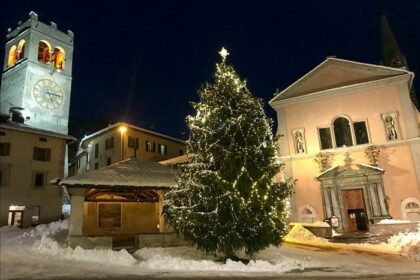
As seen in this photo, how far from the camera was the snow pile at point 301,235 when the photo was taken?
21547mm

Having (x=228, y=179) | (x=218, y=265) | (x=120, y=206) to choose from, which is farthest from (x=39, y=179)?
(x=218, y=265)

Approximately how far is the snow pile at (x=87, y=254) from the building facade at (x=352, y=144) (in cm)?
1454

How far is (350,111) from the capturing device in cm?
2589

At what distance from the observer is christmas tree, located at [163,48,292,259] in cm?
1260

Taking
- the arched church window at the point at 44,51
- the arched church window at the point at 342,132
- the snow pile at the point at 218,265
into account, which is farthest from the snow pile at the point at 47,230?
the arched church window at the point at 44,51

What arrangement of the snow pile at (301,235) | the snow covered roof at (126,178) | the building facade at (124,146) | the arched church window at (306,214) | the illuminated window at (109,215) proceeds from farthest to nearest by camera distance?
1. the building facade at (124,146)
2. the arched church window at (306,214)
3. the illuminated window at (109,215)
4. the snow pile at (301,235)
5. the snow covered roof at (126,178)

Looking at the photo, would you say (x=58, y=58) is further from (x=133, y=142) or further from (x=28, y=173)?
(x=28, y=173)

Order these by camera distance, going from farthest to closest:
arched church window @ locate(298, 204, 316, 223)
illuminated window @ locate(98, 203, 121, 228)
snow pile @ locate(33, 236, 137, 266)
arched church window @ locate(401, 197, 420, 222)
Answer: arched church window @ locate(298, 204, 316, 223), arched church window @ locate(401, 197, 420, 222), illuminated window @ locate(98, 203, 121, 228), snow pile @ locate(33, 236, 137, 266)

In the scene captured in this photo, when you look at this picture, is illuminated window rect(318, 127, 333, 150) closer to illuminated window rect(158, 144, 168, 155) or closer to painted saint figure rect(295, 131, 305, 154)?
painted saint figure rect(295, 131, 305, 154)

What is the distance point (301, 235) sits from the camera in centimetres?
2186

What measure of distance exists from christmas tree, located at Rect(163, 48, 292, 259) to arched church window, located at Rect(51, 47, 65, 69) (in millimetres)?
40099

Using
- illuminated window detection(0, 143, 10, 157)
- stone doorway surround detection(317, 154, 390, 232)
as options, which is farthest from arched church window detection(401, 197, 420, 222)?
illuminated window detection(0, 143, 10, 157)

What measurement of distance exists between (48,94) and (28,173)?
19686 mm

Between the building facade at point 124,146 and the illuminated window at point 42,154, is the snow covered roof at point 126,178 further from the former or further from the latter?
the building facade at point 124,146
